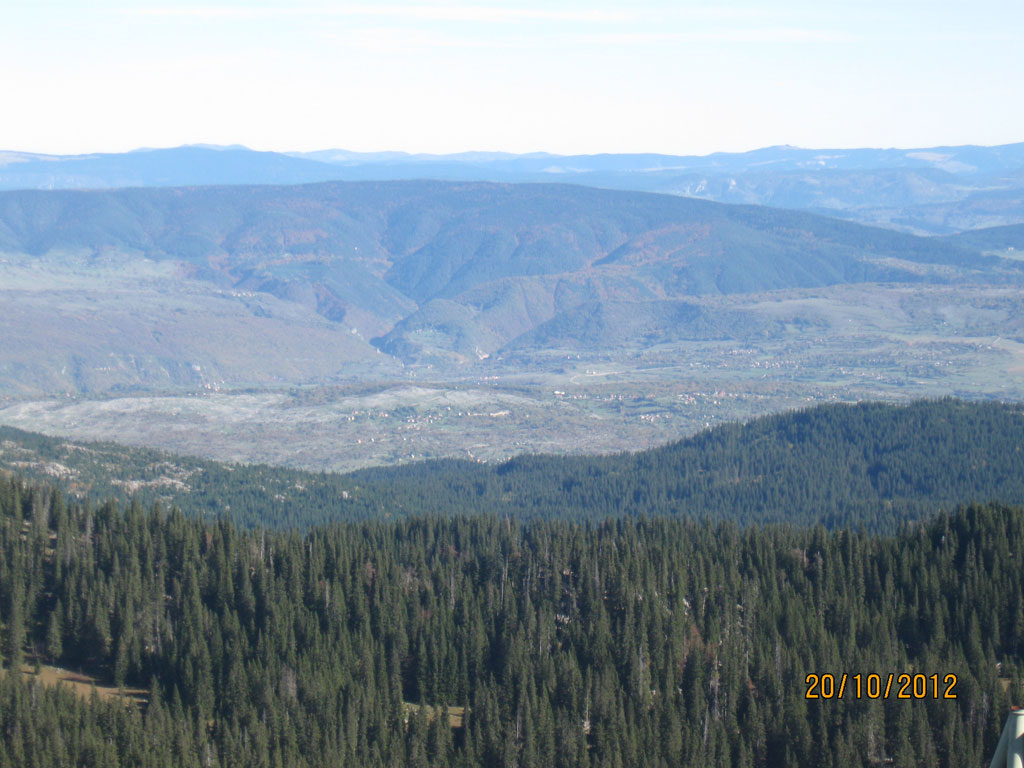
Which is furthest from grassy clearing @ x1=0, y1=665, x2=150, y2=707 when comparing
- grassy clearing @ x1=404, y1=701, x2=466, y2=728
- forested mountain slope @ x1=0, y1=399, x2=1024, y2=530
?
forested mountain slope @ x1=0, y1=399, x2=1024, y2=530

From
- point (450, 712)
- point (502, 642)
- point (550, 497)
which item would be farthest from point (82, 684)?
point (550, 497)

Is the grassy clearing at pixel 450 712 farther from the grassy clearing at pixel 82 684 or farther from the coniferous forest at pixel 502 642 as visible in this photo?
the grassy clearing at pixel 82 684

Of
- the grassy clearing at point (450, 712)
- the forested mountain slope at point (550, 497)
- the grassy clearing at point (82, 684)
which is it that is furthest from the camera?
the forested mountain slope at point (550, 497)

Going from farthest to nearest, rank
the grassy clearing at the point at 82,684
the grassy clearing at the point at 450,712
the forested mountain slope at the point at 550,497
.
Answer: the forested mountain slope at the point at 550,497 → the grassy clearing at the point at 450,712 → the grassy clearing at the point at 82,684

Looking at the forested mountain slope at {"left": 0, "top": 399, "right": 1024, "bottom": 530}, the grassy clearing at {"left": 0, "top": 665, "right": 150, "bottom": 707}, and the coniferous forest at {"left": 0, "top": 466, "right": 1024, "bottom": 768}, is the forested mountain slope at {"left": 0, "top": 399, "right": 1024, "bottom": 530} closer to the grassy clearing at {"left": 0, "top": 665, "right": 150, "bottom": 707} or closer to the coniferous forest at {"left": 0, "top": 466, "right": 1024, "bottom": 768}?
the coniferous forest at {"left": 0, "top": 466, "right": 1024, "bottom": 768}

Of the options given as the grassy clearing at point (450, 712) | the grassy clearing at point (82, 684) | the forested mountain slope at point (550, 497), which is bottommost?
the forested mountain slope at point (550, 497)

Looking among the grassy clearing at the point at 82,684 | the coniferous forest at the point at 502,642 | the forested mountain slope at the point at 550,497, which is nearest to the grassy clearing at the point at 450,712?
the coniferous forest at the point at 502,642

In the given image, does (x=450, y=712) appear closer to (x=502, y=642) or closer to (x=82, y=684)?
(x=502, y=642)

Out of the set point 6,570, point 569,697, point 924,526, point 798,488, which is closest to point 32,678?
point 6,570
